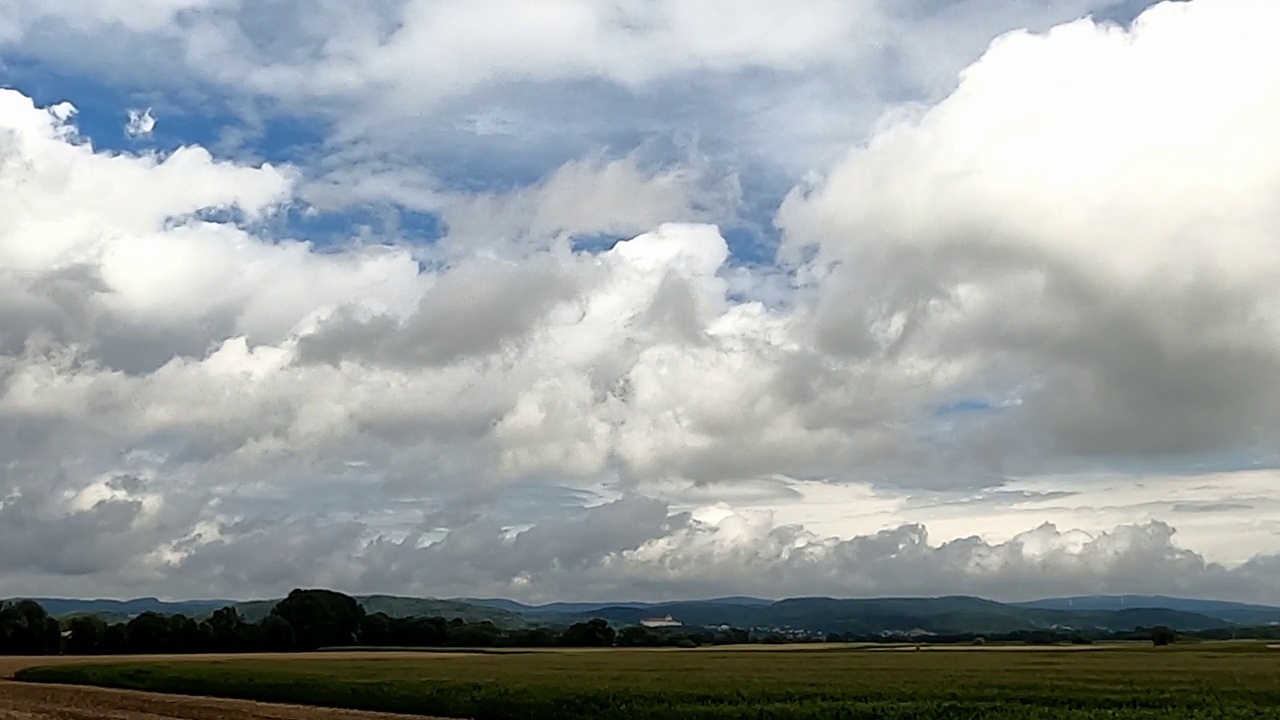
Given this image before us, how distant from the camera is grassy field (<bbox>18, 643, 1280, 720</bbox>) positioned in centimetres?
5231

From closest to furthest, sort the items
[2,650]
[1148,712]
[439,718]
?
[1148,712] < [439,718] < [2,650]

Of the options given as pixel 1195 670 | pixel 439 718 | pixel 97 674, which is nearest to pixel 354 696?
pixel 439 718

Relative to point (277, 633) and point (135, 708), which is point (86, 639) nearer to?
point (277, 633)

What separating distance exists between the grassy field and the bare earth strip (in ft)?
13.2

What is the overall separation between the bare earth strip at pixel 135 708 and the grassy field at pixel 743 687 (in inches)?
158

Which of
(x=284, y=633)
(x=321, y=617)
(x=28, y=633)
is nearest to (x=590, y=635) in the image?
(x=321, y=617)

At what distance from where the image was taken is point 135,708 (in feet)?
189

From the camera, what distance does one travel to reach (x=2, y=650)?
436ft

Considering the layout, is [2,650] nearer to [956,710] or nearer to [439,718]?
[439,718]

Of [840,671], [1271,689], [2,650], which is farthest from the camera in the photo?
[2,650]

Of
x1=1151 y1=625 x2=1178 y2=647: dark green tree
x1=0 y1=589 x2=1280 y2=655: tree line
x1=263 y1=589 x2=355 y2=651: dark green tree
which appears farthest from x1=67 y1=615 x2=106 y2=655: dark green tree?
A: x1=1151 y1=625 x2=1178 y2=647: dark green tree

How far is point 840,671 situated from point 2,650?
96433mm

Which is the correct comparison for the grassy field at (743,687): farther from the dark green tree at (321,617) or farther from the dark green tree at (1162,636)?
the dark green tree at (1162,636)

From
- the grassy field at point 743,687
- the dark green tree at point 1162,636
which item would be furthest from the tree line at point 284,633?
the grassy field at point 743,687
